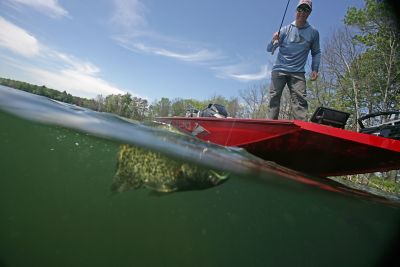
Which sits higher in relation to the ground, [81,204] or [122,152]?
[122,152]

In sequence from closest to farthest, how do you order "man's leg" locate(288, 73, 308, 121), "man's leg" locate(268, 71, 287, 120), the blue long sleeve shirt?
"man's leg" locate(288, 73, 308, 121), the blue long sleeve shirt, "man's leg" locate(268, 71, 287, 120)

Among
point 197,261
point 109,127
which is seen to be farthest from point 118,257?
point 109,127

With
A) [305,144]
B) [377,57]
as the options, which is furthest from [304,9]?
[377,57]

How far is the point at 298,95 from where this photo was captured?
16.9 ft

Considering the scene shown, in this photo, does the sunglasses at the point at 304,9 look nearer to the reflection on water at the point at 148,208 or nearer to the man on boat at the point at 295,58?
the man on boat at the point at 295,58

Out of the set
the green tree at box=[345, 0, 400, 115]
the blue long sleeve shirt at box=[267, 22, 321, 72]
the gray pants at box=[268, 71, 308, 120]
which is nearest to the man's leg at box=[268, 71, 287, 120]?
the gray pants at box=[268, 71, 308, 120]

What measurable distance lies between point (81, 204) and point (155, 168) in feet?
13.3

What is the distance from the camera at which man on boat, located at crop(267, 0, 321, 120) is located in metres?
5.11

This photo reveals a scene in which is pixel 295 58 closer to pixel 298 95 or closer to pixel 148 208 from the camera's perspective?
pixel 298 95

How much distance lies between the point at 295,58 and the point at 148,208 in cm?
492

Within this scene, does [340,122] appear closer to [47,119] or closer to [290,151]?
[290,151]

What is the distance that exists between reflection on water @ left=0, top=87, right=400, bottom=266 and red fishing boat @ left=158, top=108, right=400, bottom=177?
0.22m

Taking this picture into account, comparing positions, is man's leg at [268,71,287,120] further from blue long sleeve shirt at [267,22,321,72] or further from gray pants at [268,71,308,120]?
blue long sleeve shirt at [267,22,321,72]

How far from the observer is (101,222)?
743cm
